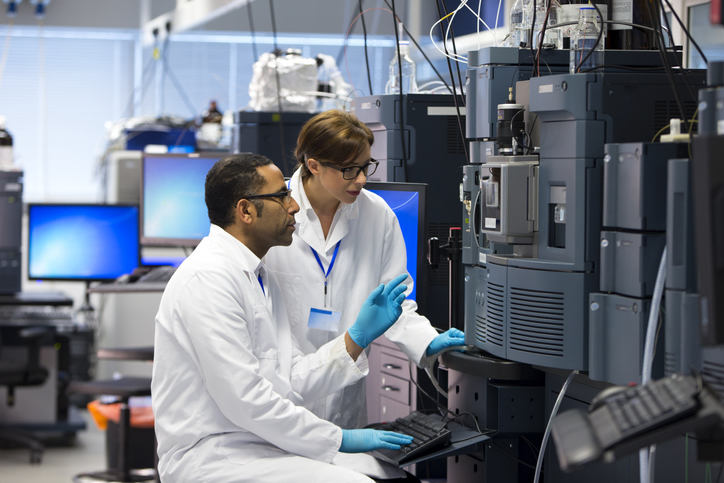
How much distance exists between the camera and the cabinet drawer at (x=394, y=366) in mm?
2330

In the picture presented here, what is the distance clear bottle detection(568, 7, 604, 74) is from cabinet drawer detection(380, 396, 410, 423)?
107 centimetres

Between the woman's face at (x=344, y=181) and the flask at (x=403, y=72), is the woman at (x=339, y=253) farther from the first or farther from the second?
the flask at (x=403, y=72)

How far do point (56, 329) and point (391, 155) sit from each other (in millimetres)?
2587

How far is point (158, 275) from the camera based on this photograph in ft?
11.8

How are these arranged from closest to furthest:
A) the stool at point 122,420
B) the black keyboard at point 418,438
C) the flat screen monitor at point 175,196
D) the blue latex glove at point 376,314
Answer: the black keyboard at point 418,438 → the blue latex glove at point 376,314 → the stool at point 122,420 → the flat screen monitor at point 175,196

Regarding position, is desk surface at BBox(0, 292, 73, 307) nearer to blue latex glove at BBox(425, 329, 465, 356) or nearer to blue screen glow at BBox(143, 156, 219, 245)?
blue screen glow at BBox(143, 156, 219, 245)

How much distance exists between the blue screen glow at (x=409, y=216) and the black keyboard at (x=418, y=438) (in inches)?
19.1

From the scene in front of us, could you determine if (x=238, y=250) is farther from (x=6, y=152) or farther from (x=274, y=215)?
(x=6, y=152)

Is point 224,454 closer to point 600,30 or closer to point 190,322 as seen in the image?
point 190,322

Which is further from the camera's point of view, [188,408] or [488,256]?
[488,256]

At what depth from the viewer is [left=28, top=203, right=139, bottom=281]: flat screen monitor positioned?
3.79m

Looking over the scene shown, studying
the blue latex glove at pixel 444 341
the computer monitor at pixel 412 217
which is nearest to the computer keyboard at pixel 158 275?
the computer monitor at pixel 412 217

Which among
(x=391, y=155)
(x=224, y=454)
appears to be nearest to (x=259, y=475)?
(x=224, y=454)

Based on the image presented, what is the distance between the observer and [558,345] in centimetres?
157
